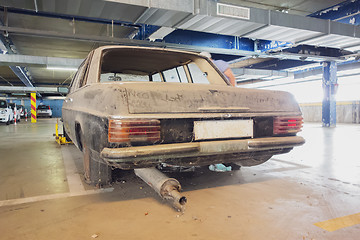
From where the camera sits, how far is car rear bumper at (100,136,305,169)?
1770mm

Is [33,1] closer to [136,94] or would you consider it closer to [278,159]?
[136,94]

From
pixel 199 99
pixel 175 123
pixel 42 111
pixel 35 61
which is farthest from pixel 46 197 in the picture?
pixel 42 111

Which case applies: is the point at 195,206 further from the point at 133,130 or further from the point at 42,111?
the point at 42,111

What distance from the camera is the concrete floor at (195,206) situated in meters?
1.74

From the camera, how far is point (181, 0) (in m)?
5.19

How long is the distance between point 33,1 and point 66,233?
17.6ft

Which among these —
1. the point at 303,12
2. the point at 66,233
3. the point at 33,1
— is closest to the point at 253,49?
the point at 303,12

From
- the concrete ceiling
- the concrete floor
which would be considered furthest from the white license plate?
the concrete ceiling

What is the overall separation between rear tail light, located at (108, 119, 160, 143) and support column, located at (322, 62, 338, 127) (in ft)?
44.1

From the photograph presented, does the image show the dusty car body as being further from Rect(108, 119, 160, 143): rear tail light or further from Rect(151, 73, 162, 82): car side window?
Rect(151, 73, 162, 82): car side window

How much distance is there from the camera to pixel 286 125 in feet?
7.82

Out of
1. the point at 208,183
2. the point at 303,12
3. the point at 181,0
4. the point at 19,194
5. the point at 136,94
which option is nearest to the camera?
the point at 136,94

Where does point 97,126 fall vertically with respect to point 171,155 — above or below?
above

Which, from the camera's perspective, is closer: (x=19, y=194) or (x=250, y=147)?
(x=250, y=147)
